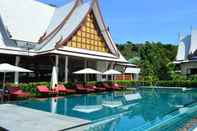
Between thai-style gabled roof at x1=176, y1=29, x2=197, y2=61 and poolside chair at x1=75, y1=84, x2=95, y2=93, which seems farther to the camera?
thai-style gabled roof at x1=176, y1=29, x2=197, y2=61

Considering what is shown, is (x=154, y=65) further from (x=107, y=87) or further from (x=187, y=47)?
(x=107, y=87)

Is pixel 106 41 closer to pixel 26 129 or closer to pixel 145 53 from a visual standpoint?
pixel 145 53

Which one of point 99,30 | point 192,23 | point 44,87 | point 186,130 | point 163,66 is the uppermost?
point 192,23

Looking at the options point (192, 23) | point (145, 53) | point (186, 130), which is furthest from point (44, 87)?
point (192, 23)

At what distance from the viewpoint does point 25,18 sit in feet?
83.7

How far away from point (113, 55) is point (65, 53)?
7.47m

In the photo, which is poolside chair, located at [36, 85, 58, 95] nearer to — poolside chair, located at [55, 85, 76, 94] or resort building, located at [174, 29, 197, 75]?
poolside chair, located at [55, 85, 76, 94]

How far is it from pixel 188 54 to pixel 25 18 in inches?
861

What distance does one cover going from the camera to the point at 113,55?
29.0 m

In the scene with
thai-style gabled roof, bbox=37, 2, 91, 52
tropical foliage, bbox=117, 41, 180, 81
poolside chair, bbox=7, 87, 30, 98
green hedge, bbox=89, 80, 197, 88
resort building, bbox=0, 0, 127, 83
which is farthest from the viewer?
tropical foliage, bbox=117, 41, 180, 81

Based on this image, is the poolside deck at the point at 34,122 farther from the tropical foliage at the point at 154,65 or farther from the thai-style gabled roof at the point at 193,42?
the thai-style gabled roof at the point at 193,42

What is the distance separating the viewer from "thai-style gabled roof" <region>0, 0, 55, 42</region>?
2361 cm

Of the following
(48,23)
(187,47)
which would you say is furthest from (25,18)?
(187,47)

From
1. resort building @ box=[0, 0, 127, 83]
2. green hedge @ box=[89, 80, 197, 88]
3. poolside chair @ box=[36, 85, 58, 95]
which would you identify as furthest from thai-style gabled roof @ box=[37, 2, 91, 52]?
green hedge @ box=[89, 80, 197, 88]
